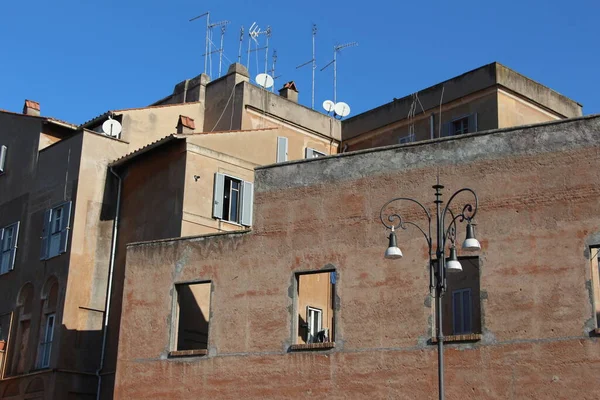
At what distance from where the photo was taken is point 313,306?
27.8m

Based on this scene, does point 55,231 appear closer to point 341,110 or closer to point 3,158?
point 3,158

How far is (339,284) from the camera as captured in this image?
20.4m

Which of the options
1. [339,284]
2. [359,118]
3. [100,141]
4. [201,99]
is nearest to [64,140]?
[100,141]

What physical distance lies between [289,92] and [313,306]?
9.44 meters

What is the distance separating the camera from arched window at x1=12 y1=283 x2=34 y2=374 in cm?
2858

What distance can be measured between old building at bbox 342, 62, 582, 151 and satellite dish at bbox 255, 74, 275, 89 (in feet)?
12.9

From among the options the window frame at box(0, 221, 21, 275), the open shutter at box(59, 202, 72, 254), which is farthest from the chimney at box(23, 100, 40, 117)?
the open shutter at box(59, 202, 72, 254)

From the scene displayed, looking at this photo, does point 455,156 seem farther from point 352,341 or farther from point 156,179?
point 156,179

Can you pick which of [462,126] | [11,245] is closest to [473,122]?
[462,126]

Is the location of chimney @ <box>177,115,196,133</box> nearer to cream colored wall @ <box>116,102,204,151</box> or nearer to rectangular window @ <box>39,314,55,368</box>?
cream colored wall @ <box>116,102,204,151</box>

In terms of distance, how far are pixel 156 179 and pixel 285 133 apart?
20.7 ft

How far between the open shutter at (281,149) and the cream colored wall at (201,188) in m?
2.96

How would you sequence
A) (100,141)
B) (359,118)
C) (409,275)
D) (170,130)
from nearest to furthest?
(409,275), (100,141), (170,130), (359,118)

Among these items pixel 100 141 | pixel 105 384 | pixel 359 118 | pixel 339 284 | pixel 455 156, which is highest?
pixel 359 118
